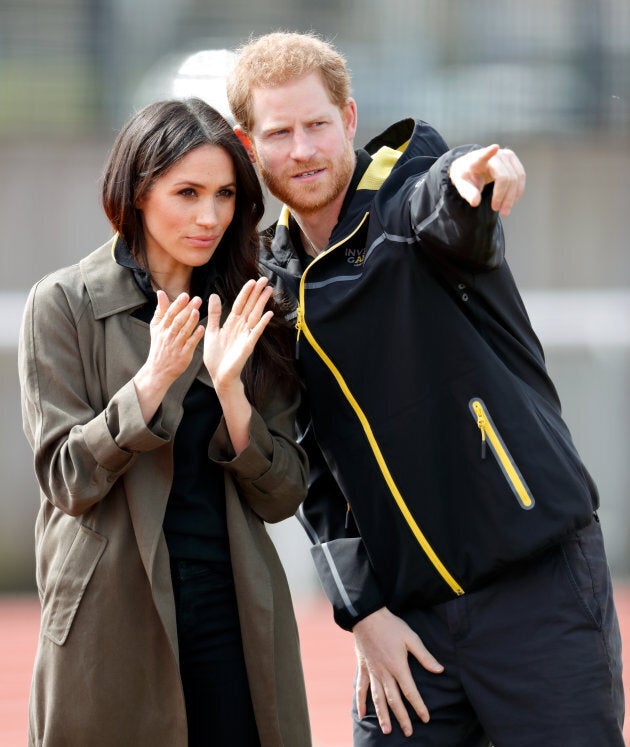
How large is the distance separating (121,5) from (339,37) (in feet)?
4.29

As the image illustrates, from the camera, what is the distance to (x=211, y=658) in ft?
8.84

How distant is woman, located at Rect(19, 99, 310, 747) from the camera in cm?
257

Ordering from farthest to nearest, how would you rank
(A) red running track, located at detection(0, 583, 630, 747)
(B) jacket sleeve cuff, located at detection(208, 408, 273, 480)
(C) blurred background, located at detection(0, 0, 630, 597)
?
1. (C) blurred background, located at detection(0, 0, 630, 597)
2. (A) red running track, located at detection(0, 583, 630, 747)
3. (B) jacket sleeve cuff, located at detection(208, 408, 273, 480)

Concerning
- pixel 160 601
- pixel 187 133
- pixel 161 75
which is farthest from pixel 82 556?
pixel 161 75

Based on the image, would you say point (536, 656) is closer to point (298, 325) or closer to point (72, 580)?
point (298, 325)

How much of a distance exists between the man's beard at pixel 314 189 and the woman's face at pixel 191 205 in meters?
0.18

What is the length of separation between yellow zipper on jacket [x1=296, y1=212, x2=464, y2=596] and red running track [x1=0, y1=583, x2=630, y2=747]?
242 centimetres

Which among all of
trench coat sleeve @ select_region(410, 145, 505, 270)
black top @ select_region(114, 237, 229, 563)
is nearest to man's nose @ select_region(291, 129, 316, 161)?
trench coat sleeve @ select_region(410, 145, 505, 270)

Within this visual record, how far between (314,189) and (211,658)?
1061 mm

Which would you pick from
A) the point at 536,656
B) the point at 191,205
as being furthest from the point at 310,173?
the point at 536,656

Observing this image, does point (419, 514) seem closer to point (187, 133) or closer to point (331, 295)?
point (331, 295)

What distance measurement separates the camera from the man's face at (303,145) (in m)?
2.92

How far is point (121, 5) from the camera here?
7641 millimetres

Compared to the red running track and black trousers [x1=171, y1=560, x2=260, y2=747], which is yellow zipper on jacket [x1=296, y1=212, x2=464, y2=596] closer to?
black trousers [x1=171, y1=560, x2=260, y2=747]
